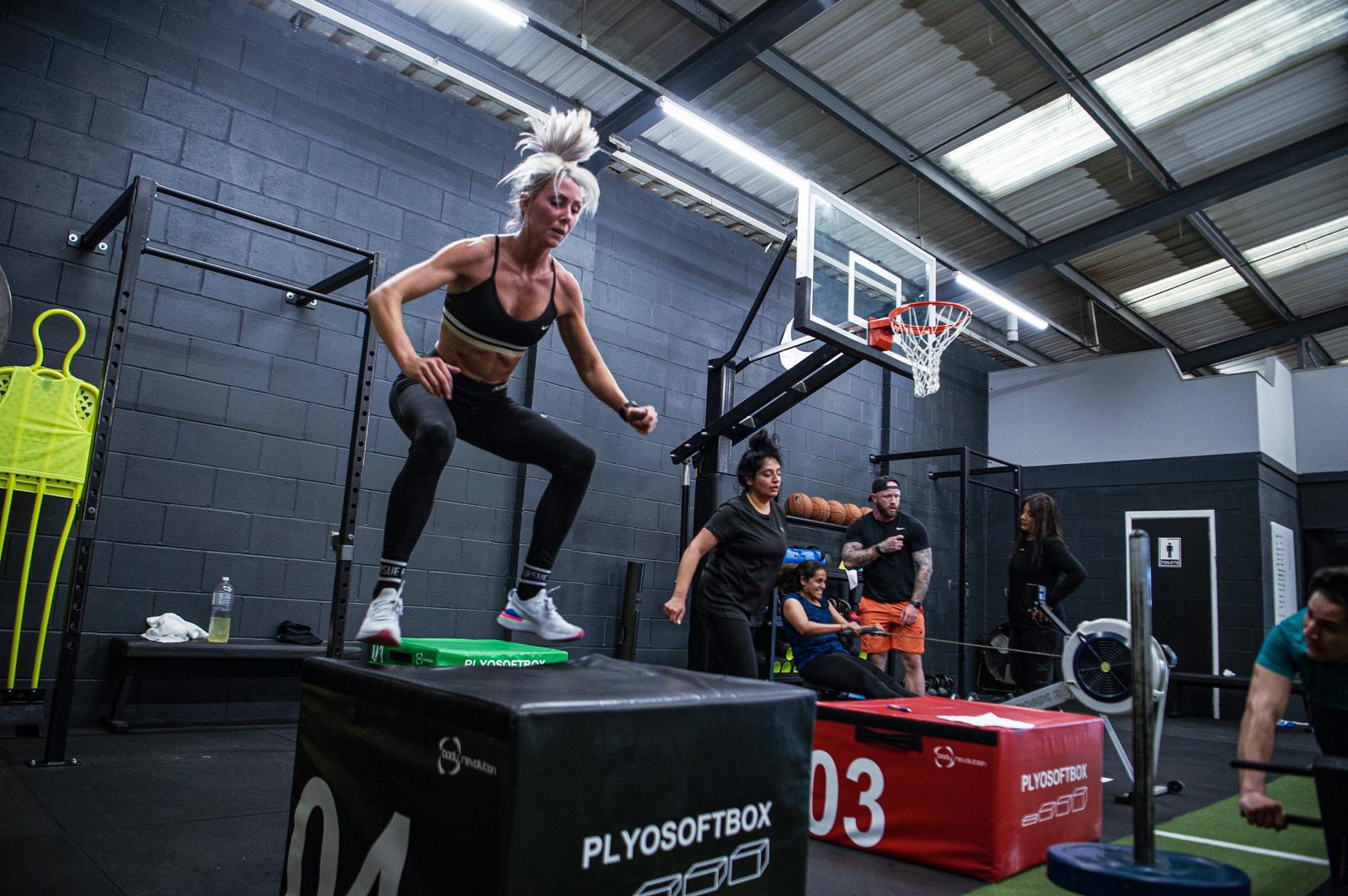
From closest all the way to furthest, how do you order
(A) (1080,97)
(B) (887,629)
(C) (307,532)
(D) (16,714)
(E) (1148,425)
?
(D) (16,714) → (C) (307,532) → (B) (887,629) → (A) (1080,97) → (E) (1148,425)

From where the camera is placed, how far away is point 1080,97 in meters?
5.66

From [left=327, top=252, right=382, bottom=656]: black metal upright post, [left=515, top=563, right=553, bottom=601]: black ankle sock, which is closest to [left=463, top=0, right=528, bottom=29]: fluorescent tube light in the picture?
[left=327, top=252, right=382, bottom=656]: black metal upright post

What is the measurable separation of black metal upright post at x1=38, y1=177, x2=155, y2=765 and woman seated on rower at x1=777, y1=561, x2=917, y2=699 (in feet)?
8.98

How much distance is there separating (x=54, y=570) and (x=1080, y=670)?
428 centimetres

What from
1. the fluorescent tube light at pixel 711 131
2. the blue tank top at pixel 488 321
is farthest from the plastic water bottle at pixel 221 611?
the fluorescent tube light at pixel 711 131

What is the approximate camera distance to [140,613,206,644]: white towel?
12.2ft

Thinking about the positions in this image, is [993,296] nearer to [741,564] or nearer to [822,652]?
[822,652]

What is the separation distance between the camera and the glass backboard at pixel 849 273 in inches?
201

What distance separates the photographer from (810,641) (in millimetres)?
3809

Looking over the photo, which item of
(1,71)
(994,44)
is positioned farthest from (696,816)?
(994,44)

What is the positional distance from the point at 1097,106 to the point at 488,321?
18.1 feet

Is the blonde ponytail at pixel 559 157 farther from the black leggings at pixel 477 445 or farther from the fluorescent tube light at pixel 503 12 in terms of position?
the fluorescent tube light at pixel 503 12

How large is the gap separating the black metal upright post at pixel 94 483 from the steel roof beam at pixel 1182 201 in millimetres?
6618

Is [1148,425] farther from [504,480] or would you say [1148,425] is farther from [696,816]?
[696,816]
